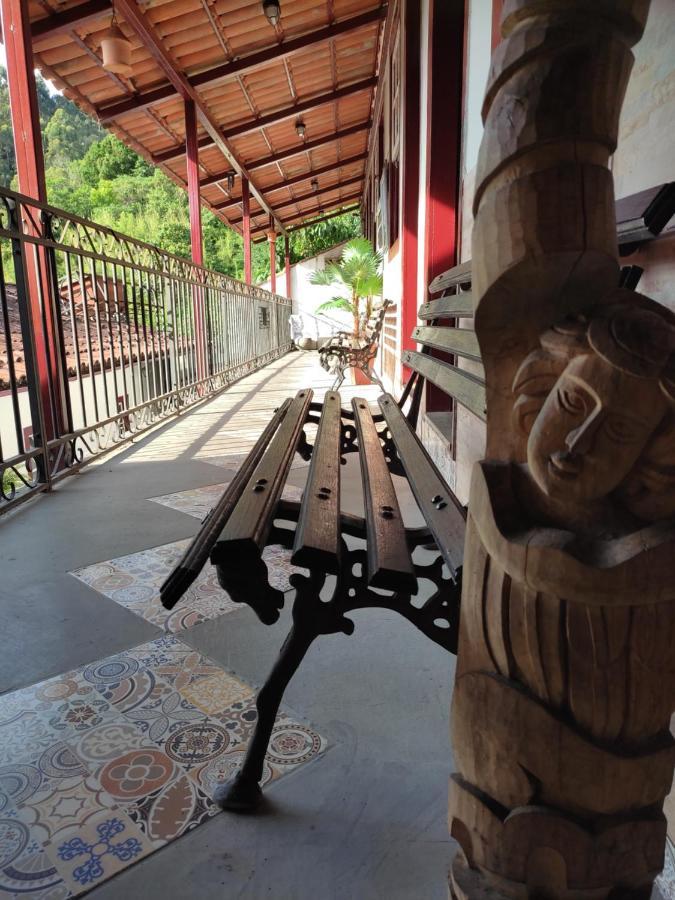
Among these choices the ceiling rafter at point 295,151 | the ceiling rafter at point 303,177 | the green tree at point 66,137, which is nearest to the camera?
the ceiling rafter at point 295,151

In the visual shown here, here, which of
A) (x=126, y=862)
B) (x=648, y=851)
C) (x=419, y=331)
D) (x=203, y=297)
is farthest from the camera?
(x=203, y=297)

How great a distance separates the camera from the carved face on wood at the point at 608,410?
2.16 feet

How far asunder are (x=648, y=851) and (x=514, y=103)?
0.95 metres

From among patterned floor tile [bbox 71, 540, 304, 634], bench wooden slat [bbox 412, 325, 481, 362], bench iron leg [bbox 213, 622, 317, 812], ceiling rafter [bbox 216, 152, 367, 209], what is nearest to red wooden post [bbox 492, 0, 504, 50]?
bench wooden slat [bbox 412, 325, 481, 362]

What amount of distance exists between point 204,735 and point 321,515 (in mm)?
642

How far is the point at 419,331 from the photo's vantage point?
2.96m

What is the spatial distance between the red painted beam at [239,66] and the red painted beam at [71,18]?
215 cm

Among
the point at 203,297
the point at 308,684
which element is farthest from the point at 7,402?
the point at 308,684

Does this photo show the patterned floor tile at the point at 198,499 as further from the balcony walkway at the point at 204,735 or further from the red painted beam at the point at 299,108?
the red painted beam at the point at 299,108

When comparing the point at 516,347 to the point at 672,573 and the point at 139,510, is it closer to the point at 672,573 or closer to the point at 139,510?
the point at 672,573

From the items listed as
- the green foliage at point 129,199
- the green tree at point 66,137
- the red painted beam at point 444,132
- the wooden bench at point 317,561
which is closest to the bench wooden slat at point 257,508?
the wooden bench at point 317,561

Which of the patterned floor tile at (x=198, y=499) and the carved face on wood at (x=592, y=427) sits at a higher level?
the carved face on wood at (x=592, y=427)

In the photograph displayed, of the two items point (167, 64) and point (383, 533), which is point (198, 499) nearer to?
point (383, 533)

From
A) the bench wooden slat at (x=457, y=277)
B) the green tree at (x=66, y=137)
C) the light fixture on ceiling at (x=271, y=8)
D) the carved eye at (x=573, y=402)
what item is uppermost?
the green tree at (x=66, y=137)
